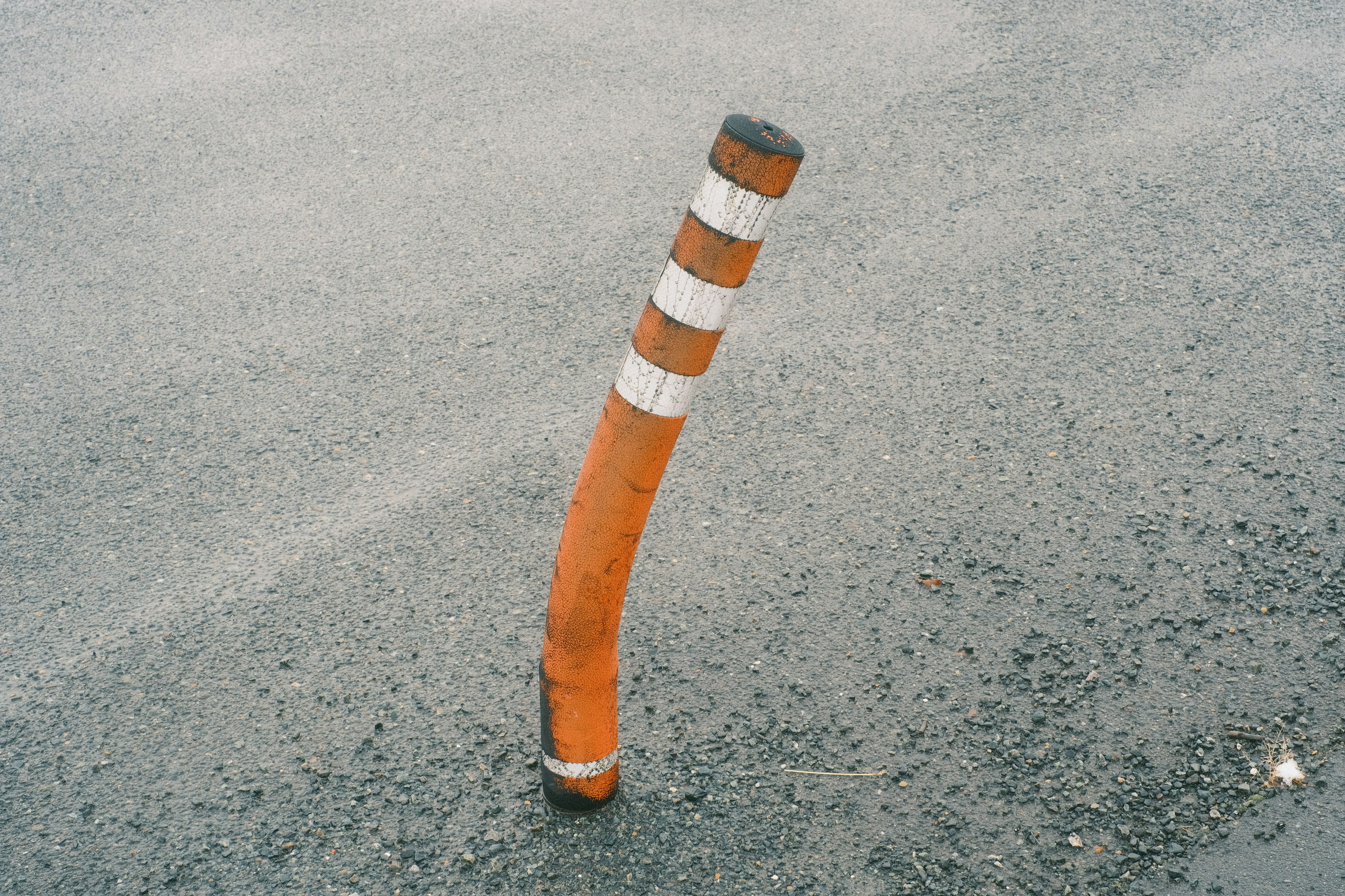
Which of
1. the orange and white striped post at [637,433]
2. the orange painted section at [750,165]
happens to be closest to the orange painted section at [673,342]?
the orange and white striped post at [637,433]

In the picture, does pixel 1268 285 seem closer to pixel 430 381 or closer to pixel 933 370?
pixel 933 370

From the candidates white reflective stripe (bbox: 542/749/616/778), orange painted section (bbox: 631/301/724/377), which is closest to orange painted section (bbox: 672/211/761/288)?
orange painted section (bbox: 631/301/724/377)

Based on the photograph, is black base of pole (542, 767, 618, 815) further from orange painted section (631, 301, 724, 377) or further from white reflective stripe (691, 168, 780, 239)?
white reflective stripe (691, 168, 780, 239)

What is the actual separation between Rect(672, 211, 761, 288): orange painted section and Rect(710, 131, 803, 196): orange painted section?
0.32ft

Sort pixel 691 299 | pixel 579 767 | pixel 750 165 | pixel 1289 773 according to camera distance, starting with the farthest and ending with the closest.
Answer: pixel 1289 773
pixel 579 767
pixel 691 299
pixel 750 165

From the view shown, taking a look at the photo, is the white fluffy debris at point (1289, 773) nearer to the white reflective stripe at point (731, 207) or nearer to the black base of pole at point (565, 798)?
the black base of pole at point (565, 798)

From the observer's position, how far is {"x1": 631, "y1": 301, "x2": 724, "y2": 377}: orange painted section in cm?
187

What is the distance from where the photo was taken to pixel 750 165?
172 cm

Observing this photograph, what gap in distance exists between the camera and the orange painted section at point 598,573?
198 centimetres

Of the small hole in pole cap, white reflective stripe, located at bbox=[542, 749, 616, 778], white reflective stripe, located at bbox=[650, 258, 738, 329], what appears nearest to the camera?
the small hole in pole cap

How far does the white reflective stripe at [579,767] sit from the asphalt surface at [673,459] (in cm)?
20

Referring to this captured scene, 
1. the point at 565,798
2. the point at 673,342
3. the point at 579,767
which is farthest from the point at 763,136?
the point at 565,798

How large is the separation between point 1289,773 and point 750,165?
7.46 feet

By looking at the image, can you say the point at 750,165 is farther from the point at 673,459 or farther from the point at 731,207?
the point at 673,459
